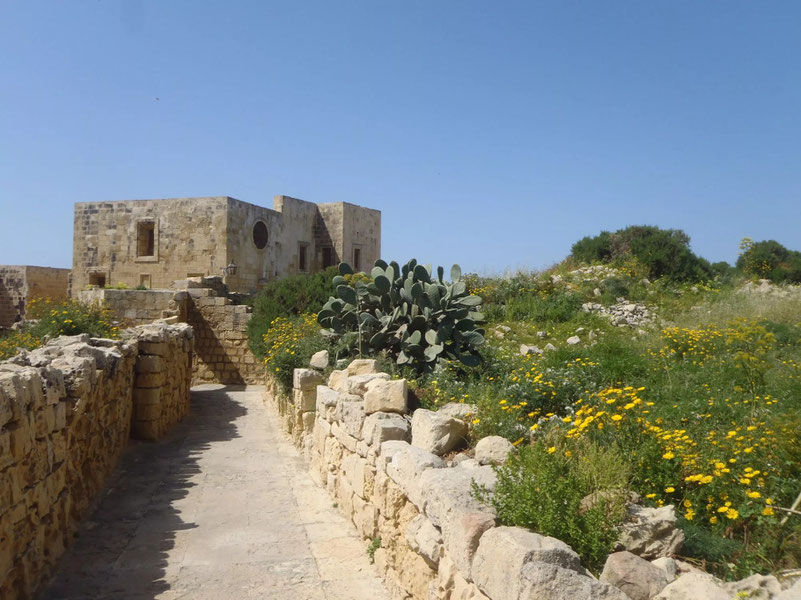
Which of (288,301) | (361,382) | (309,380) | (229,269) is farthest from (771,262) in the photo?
(361,382)

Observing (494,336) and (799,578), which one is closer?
(799,578)

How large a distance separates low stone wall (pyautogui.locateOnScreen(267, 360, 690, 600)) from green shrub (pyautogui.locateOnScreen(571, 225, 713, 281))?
41.2 ft

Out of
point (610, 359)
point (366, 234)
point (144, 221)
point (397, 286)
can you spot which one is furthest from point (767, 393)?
point (366, 234)

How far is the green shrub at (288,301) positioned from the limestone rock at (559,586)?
1263cm

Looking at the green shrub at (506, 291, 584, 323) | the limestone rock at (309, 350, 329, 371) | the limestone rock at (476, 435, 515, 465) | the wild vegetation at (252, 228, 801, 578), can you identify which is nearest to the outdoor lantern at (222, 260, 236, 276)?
the green shrub at (506, 291, 584, 323)

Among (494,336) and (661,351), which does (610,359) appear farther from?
(494,336)

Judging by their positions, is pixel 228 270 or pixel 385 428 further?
pixel 228 270

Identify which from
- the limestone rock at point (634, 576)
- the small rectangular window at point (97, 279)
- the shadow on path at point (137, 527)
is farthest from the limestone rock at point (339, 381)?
the small rectangular window at point (97, 279)

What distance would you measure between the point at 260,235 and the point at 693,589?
2440cm

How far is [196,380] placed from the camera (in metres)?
18.2

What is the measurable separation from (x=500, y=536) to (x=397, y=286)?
551cm

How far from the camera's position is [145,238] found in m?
25.0

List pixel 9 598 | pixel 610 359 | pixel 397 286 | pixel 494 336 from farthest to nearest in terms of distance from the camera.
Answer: pixel 494 336, pixel 397 286, pixel 610 359, pixel 9 598

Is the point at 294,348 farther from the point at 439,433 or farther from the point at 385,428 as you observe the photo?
the point at 439,433
